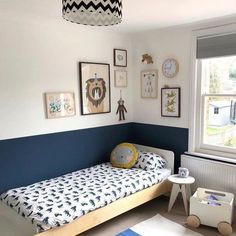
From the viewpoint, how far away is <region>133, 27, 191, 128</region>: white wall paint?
326 cm

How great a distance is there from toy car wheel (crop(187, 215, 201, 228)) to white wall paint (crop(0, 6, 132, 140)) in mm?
1689

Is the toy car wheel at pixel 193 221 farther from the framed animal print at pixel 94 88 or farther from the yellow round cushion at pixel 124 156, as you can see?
the framed animal print at pixel 94 88

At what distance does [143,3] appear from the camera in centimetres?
228

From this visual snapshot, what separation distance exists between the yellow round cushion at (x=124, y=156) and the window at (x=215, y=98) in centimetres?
81

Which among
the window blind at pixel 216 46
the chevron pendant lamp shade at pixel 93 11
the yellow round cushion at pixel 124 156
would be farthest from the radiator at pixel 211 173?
the chevron pendant lamp shade at pixel 93 11

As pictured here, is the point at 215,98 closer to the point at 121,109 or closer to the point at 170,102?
the point at 170,102

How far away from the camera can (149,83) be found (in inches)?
144

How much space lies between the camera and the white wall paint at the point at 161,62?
3262mm

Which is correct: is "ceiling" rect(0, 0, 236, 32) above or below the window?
above

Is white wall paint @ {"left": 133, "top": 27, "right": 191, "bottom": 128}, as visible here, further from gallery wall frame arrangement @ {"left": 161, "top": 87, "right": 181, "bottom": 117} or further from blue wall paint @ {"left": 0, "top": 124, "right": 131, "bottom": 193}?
blue wall paint @ {"left": 0, "top": 124, "right": 131, "bottom": 193}

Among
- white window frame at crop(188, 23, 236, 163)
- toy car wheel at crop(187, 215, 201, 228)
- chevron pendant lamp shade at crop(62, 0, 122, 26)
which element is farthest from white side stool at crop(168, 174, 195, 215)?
chevron pendant lamp shade at crop(62, 0, 122, 26)

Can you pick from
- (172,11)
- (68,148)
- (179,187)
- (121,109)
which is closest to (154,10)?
(172,11)

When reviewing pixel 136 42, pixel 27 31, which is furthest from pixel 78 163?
pixel 136 42

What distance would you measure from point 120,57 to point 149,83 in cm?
57
